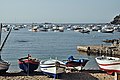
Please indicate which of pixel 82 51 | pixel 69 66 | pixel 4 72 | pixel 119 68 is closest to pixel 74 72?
pixel 69 66

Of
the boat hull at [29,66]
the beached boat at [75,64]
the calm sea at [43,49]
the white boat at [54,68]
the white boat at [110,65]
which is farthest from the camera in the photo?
the calm sea at [43,49]

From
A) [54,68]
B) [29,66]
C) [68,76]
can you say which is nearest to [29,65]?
[29,66]

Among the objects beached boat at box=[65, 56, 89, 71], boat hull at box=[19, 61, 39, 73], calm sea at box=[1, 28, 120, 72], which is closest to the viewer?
boat hull at box=[19, 61, 39, 73]

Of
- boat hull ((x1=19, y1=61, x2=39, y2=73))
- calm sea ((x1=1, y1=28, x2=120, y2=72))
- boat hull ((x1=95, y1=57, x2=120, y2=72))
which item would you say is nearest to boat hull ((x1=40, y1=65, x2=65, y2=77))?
boat hull ((x1=19, y1=61, x2=39, y2=73))

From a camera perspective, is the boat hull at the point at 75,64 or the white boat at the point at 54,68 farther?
the boat hull at the point at 75,64

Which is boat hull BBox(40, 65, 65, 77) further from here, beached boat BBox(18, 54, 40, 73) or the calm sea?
the calm sea

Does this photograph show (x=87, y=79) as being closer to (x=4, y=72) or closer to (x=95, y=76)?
(x=95, y=76)

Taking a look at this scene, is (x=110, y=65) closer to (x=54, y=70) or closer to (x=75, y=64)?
(x=75, y=64)

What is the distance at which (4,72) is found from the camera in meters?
27.6

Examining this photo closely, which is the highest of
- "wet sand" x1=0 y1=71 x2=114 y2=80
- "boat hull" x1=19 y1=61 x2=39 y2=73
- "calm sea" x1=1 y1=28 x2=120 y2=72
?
"boat hull" x1=19 y1=61 x2=39 y2=73

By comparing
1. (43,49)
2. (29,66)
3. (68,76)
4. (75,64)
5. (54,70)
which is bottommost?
(43,49)

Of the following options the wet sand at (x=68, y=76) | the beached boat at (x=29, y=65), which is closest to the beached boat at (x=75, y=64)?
the wet sand at (x=68, y=76)

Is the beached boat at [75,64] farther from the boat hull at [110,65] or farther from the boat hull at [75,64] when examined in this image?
the boat hull at [110,65]

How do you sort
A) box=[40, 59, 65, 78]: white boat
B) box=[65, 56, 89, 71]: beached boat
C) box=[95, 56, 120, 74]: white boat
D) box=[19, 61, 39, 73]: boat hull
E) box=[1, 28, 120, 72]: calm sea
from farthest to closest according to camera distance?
box=[1, 28, 120, 72]: calm sea, box=[65, 56, 89, 71]: beached boat, box=[19, 61, 39, 73]: boat hull, box=[95, 56, 120, 74]: white boat, box=[40, 59, 65, 78]: white boat
